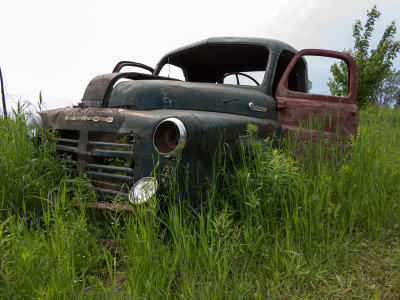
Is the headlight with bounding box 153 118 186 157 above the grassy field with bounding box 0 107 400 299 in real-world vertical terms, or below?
above

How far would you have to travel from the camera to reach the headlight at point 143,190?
6.34 ft

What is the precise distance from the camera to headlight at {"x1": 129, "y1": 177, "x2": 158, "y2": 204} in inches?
76.1

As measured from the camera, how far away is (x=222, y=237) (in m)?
1.96

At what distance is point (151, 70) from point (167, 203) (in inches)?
101

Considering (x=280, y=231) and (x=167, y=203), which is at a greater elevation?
(x=167, y=203)

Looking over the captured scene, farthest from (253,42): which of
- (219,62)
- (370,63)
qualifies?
(370,63)

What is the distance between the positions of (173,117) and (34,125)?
1.50 m

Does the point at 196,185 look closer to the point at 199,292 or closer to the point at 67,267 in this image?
the point at 199,292

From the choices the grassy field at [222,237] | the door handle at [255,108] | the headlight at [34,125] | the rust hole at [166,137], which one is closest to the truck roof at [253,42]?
the door handle at [255,108]

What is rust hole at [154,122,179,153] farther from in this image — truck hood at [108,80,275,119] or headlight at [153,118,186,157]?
truck hood at [108,80,275,119]

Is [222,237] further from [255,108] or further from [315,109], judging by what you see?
[315,109]

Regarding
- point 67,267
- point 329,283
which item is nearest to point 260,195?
point 329,283

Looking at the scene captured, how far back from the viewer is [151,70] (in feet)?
13.5

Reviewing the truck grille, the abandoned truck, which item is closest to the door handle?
the abandoned truck
